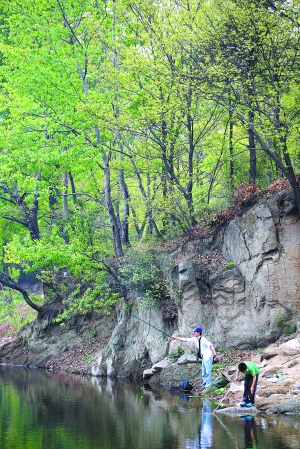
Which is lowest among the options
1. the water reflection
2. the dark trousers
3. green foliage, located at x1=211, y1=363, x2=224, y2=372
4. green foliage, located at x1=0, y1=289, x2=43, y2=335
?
the water reflection

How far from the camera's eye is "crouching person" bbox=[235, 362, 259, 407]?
1304 cm

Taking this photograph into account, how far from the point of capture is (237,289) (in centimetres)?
1995

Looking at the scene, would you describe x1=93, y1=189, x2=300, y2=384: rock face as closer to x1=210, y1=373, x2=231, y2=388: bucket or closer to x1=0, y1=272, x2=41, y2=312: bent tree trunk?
x1=210, y1=373, x2=231, y2=388: bucket

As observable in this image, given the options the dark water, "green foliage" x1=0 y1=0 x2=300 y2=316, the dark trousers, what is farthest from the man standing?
"green foliage" x1=0 y1=0 x2=300 y2=316

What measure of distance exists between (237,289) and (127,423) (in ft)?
27.2

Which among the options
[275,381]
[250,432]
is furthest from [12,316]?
[250,432]

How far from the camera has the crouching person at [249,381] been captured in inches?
513

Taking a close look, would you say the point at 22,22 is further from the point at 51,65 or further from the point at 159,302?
the point at 159,302

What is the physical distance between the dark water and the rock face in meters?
3.07

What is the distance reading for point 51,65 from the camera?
2645cm

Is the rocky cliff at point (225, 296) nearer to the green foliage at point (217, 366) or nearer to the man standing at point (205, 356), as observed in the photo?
the green foliage at point (217, 366)

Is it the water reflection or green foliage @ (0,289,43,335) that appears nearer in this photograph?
the water reflection

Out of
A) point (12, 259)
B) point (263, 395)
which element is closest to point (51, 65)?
point (12, 259)

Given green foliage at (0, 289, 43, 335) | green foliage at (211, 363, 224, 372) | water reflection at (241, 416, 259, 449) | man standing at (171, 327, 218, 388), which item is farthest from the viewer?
green foliage at (0, 289, 43, 335)
